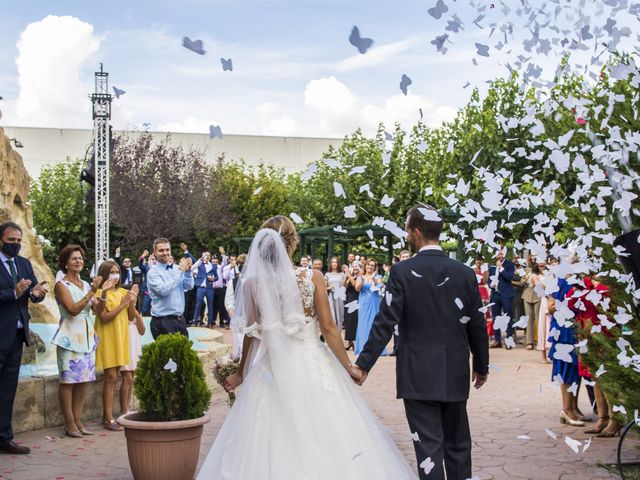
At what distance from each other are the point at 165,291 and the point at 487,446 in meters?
3.80

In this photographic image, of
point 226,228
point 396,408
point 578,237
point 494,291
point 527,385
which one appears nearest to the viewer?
point 578,237

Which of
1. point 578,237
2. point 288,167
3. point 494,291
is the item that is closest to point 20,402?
point 578,237

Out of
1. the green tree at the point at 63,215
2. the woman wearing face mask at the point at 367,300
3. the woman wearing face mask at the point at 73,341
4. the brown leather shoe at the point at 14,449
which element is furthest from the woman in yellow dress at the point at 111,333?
the green tree at the point at 63,215

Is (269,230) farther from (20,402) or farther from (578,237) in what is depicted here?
(20,402)

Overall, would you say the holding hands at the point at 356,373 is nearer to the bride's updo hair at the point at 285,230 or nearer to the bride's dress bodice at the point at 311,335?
the bride's dress bodice at the point at 311,335

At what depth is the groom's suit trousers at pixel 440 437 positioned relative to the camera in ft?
16.7

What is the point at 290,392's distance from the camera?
5.09 meters

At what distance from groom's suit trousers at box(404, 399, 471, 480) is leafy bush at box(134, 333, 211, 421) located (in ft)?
5.80

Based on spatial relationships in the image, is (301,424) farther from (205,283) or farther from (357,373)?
(205,283)

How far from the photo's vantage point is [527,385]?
11.5m

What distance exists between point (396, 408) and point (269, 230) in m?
4.98

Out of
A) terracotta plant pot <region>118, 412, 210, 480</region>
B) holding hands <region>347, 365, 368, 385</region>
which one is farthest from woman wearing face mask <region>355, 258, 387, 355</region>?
holding hands <region>347, 365, 368, 385</region>

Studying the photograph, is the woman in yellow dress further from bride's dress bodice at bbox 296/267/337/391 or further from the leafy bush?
bride's dress bodice at bbox 296/267/337/391

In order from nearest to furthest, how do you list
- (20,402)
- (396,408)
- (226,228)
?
1. (20,402)
2. (396,408)
3. (226,228)
